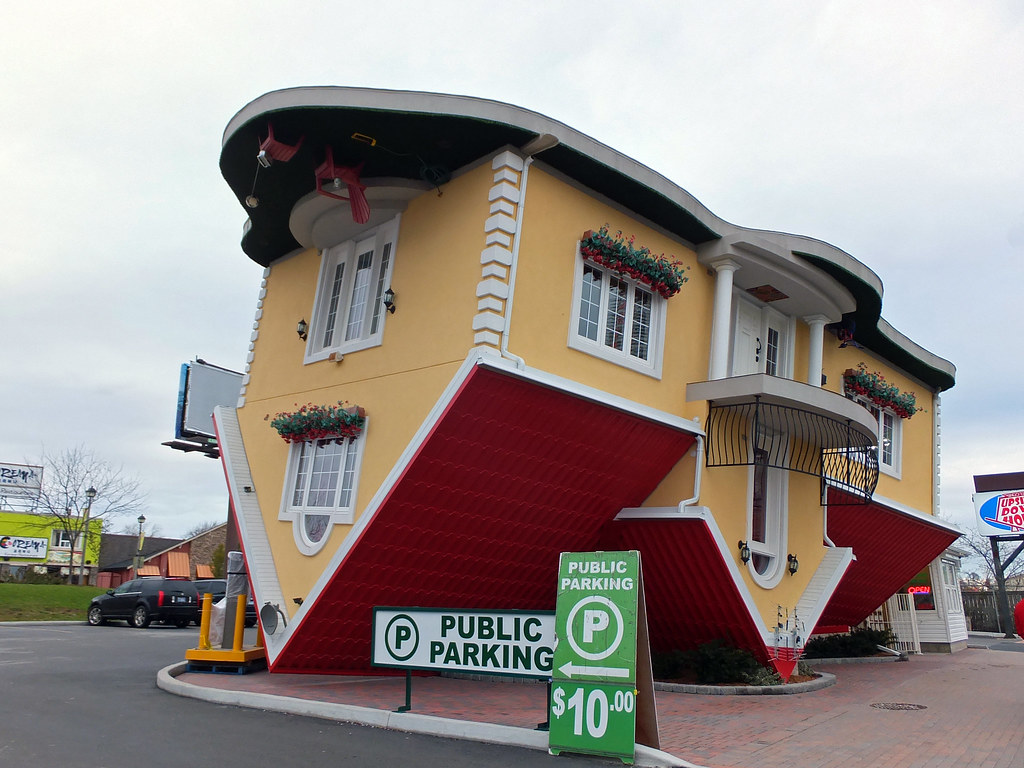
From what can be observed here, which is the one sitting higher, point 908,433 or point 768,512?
point 908,433

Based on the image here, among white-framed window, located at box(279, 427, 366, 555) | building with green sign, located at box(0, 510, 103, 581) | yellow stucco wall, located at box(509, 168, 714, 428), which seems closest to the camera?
yellow stucco wall, located at box(509, 168, 714, 428)

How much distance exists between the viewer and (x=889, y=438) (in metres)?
17.8

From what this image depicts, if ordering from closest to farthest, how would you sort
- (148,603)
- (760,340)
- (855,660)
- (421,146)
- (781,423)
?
(421,146) < (781,423) < (760,340) < (855,660) < (148,603)

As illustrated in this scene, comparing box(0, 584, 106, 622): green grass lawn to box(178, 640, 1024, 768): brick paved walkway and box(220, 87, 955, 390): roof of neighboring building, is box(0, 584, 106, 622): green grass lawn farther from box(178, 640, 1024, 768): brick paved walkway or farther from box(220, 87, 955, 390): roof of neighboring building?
box(220, 87, 955, 390): roof of neighboring building

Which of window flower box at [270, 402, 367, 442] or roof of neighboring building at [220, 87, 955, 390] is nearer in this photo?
roof of neighboring building at [220, 87, 955, 390]

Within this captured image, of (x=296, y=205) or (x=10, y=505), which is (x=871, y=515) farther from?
(x=10, y=505)

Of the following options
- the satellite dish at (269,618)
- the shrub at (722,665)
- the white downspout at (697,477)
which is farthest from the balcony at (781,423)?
the satellite dish at (269,618)

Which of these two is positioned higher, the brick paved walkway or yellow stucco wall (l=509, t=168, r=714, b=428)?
yellow stucco wall (l=509, t=168, r=714, b=428)

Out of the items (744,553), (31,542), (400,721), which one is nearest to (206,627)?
(400,721)

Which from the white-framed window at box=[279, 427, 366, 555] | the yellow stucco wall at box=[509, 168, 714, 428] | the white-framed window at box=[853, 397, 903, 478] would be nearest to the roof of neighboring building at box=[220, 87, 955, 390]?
the yellow stucco wall at box=[509, 168, 714, 428]

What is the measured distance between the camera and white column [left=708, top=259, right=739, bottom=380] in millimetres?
12344

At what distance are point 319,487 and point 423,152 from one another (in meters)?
4.77

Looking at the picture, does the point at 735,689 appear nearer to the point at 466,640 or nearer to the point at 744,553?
the point at 744,553

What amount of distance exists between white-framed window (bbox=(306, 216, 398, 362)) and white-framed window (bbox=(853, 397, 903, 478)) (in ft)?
34.5
